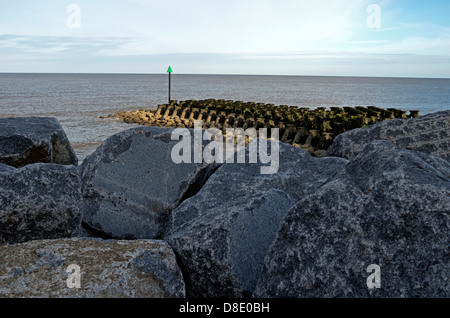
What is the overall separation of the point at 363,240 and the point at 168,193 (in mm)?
2572

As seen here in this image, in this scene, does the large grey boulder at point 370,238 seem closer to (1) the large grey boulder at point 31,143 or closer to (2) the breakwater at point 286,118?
(1) the large grey boulder at point 31,143

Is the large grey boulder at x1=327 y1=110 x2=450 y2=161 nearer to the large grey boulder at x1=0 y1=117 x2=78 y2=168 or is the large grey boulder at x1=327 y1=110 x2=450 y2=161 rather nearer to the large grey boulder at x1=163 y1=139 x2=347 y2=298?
the large grey boulder at x1=163 y1=139 x2=347 y2=298

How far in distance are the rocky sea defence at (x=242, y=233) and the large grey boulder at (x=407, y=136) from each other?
6.27ft

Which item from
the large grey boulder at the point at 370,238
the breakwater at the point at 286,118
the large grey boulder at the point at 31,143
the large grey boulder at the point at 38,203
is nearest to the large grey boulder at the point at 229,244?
the large grey boulder at the point at 370,238

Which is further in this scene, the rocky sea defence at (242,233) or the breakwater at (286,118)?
the breakwater at (286,118)

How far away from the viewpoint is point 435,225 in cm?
209

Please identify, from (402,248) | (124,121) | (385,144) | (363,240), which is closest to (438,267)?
(402,248)

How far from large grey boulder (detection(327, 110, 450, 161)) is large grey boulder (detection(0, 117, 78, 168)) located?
4.04 m

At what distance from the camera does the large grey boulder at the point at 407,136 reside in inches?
242

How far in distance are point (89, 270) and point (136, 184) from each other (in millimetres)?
2062

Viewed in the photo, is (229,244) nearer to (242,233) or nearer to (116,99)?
(242,233)

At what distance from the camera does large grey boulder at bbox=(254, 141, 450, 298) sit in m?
2.08

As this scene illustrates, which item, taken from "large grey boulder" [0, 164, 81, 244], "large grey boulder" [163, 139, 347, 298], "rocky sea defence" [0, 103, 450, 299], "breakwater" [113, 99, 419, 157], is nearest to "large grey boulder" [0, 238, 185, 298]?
"rocky sea defence" [0, 103, 450, 299]
